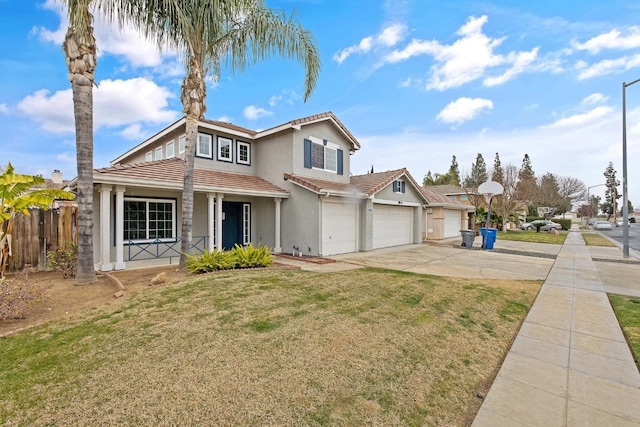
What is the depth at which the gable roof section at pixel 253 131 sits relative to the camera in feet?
43.8

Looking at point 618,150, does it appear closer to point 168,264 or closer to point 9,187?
point 168,264

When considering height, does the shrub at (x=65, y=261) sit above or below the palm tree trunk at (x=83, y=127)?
below

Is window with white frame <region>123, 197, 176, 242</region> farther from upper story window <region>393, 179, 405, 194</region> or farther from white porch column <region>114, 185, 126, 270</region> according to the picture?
upper story window <region>393, 179, 405, 194</region>

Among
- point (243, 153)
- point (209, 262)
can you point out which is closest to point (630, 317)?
point (209, 262)

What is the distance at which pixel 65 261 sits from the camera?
8.27 m

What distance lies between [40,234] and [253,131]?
9236 millimetres

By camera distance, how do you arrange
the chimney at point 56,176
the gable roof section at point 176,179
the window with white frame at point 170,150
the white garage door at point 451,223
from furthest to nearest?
the white garage door at point 451,223, the chimney at point 56,176, the window with white frame at point 170,150, the gable roof section at point 176,179

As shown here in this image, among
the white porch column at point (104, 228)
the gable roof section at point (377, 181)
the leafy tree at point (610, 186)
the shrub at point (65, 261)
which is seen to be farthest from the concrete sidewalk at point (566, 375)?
the leafy tree at point (610, 186)

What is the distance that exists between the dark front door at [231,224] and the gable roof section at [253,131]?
3451 mm

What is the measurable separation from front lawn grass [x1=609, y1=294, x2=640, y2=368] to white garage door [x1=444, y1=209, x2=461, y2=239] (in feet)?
52.8

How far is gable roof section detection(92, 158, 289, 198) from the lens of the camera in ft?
30.7

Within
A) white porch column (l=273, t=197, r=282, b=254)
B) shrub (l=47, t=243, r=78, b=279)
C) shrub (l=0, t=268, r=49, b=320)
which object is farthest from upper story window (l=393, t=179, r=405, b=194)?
shrub (l=0, t=268, r=49, b=320)

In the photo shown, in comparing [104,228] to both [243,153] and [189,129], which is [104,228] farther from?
[243,153]

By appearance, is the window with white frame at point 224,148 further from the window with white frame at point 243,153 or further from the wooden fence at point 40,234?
the wooden fence at point 40,234
